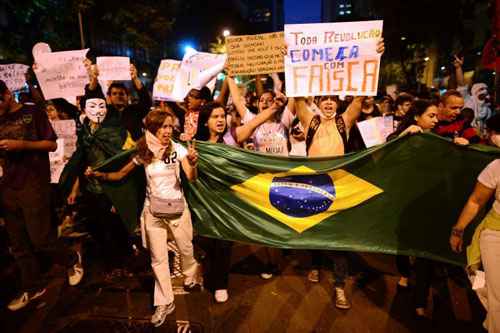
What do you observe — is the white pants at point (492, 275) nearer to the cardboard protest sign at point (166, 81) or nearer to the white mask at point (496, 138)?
the white mask at point (496, 138)

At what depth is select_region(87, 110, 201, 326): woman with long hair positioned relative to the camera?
346 cm

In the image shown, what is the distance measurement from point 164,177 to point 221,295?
4.85 ft

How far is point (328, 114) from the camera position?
13.0 ft

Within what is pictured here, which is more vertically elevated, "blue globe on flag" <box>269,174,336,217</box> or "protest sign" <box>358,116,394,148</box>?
"protest sign" <box>358,116,394,148</box>

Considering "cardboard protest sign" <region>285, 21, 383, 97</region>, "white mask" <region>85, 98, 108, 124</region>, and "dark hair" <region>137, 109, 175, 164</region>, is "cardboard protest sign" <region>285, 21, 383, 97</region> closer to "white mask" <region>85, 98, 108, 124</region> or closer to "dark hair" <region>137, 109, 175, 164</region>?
"dark hair" <region>137, 109, 175, 164</region>

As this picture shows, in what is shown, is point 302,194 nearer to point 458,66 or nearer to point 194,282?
point 194,282

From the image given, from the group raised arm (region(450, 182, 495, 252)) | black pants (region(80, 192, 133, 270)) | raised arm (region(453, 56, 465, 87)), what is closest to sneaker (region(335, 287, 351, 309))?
raised arm (region(450, 182, 495, 252))

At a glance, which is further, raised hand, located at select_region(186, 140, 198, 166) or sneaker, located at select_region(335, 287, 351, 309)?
sneaker, located at select_region(335, 287, 351, 309)

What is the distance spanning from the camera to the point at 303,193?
12.4 ft

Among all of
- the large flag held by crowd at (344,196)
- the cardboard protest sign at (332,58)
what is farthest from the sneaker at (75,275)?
the cardboard protest sign at (332,58)

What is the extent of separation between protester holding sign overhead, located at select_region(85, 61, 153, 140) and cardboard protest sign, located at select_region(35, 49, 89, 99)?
0.11m

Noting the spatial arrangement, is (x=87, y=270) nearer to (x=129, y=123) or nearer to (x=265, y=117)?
(x=129, y=123)

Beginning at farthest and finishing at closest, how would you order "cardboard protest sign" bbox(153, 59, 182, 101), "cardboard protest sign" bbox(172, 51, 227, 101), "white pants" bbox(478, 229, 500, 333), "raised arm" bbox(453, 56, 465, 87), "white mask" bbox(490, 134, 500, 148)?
"raised arm" bbox(453, 56, 465, 87) → "cardboard protest sign" bbox(153, 59, 182, 101) → "cardboard protest sign" bbox(172, 51, 227, 101) → "white mask" bbox(490, 134, 500, 148) → "white pants" bbox(478, 229, 500, 333)

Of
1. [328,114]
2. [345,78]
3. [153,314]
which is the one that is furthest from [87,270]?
[345,78]
